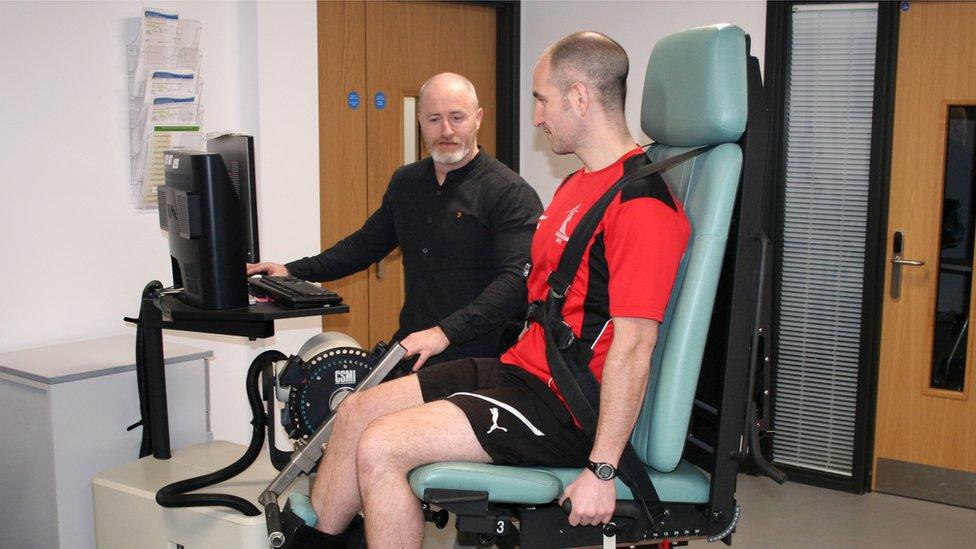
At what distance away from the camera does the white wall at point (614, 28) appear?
12.3 feet

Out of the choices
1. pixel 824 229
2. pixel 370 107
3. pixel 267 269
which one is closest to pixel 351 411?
pixel 267 269

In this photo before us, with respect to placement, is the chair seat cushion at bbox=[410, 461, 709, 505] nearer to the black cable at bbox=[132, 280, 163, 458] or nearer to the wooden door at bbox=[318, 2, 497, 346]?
the black cable at bbox=[132, 280, 163, 458]

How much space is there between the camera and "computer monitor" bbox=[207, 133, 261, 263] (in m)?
2.35

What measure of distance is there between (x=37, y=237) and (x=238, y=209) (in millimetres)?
1095

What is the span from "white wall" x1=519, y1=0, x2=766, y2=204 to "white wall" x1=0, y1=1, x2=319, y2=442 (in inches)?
43.7

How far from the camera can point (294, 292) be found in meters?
2.33

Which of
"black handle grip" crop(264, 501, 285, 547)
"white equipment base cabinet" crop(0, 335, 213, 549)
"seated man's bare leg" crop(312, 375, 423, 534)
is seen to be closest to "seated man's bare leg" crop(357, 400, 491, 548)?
"seated man's bare leg" crop(312, 375, 423, 534)

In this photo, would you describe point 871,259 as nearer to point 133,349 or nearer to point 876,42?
point 876,42

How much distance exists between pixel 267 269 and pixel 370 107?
1.35m

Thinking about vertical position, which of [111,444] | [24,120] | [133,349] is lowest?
[111,444]

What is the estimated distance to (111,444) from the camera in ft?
8.84

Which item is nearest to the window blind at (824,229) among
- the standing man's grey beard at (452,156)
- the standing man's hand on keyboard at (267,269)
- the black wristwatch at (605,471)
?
the standing man's grey beard at (452,156)

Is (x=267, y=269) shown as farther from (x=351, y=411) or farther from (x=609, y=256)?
(x=609, y=256)

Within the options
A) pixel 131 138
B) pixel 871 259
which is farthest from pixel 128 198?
pixel 871 259
